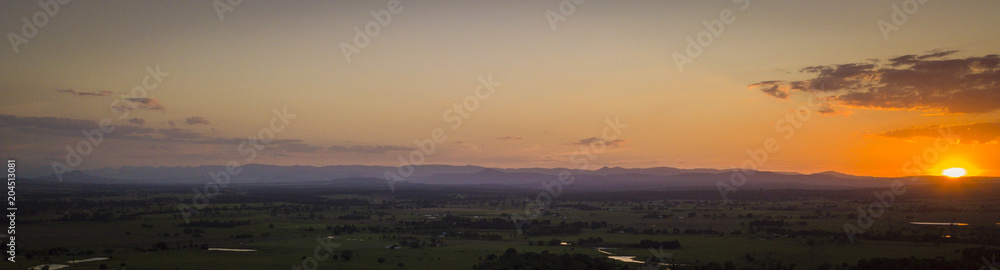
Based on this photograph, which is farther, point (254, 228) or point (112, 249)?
point (254, 228)

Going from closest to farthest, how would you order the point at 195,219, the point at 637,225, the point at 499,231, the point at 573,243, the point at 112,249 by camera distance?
the point at 112,249 < the point at 573,243 < the point at 499,231 < the point at 637,225 < the point at 195,219

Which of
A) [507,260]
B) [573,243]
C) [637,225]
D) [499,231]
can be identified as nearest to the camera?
[507,260]

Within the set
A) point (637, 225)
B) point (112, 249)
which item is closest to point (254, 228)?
point (112, 249)

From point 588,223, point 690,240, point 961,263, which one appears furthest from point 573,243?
point 961,263

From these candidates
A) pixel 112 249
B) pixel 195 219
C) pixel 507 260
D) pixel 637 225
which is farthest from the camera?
pixel 195 219

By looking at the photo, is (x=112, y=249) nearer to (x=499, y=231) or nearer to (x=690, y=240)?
(x=499, y=231)

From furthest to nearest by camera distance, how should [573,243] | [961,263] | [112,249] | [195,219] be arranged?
1. [195,219]
2. [573,243]
3. [112,249]
4. [961,263]

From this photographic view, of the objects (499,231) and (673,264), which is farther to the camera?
(499,231)

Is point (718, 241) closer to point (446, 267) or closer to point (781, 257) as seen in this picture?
point (781, 257)

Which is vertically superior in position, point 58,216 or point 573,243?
point 58,216
